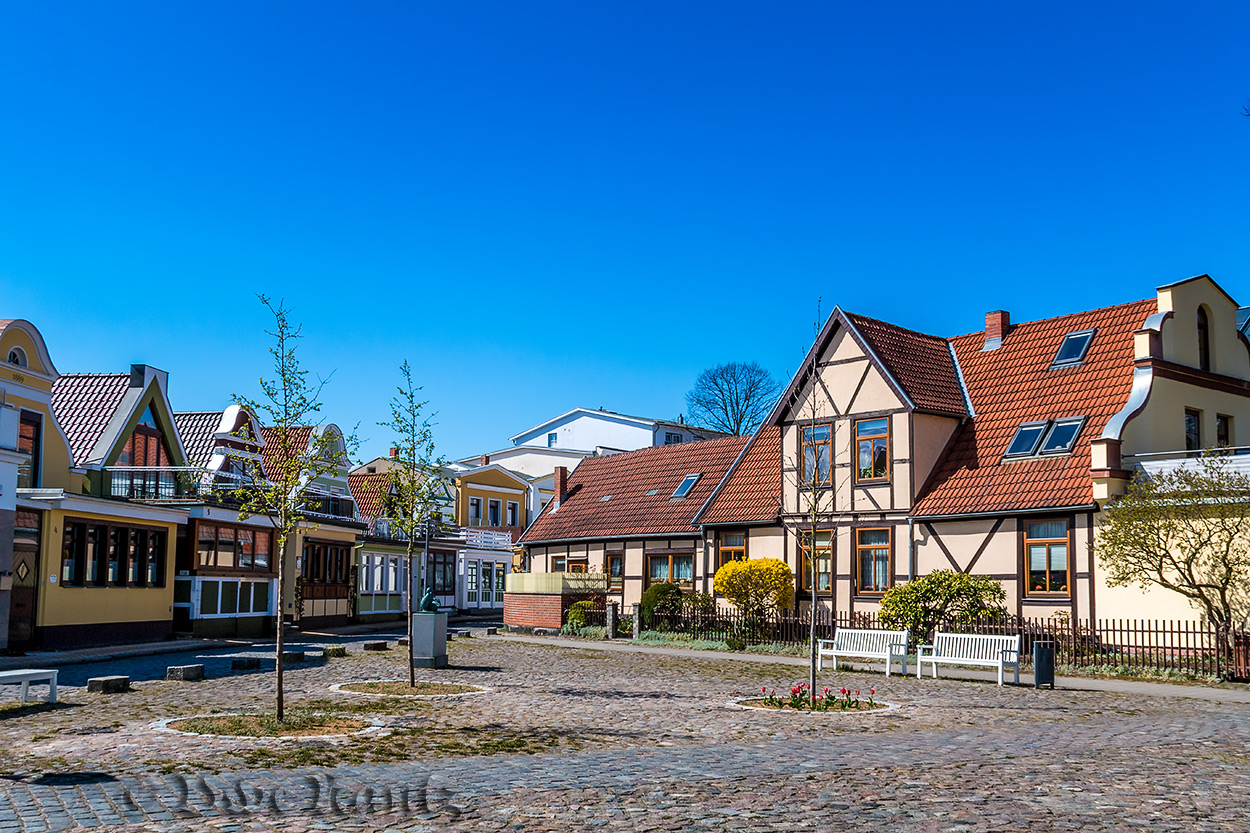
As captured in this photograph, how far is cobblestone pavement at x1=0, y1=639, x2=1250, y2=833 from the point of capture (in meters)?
8.71

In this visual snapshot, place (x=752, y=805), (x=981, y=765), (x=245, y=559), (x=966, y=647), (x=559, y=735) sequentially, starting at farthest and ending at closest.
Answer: (x=245, y=559)
(x=966, y=647)
(x=559, y=735)
(x=981, y=765)
(x=752, y=805)

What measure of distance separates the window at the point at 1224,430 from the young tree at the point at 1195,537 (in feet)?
21.6

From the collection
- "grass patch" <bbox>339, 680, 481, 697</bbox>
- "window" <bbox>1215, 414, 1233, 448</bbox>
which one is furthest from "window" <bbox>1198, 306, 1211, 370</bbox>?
"grass patch" <bbox>339, 680, 481, 697</bbox>

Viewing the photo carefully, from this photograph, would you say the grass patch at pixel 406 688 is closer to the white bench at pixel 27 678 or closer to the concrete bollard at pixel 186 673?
the concrete bollard at pixel 186 673

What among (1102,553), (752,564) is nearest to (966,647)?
(1102,553)

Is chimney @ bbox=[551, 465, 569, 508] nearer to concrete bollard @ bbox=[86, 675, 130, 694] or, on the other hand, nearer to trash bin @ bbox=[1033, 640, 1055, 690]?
trash bin @ bbox=[1033, 640, 1055, 690]

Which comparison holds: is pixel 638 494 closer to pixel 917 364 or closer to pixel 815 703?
pixel 917 364

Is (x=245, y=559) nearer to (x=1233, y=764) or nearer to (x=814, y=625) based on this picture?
(x=814, y=625)

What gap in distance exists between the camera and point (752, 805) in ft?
30.0

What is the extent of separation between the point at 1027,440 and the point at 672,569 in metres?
12.9

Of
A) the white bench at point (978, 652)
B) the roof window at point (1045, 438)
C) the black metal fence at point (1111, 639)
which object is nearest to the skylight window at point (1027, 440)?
the roof window at point (1045, 438)

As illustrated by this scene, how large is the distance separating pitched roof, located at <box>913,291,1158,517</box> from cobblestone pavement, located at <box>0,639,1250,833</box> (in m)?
10.3

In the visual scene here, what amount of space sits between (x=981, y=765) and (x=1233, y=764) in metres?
2.61

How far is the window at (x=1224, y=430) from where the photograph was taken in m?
30.5
